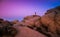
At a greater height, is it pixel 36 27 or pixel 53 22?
pixel 53 22

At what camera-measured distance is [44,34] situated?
9.18 ft

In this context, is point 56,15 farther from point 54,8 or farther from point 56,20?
point 54,8

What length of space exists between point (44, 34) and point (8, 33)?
2.61 ft

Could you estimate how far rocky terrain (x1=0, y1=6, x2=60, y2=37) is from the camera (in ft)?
8.13

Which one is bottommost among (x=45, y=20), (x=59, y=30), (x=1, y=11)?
(x=59, y=30)

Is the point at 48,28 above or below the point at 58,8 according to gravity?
below

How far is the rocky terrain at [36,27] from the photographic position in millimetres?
2477

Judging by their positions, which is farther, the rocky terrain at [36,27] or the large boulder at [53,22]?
the large boulder at [53,22]

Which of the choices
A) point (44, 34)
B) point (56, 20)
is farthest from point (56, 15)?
point (44, 34)

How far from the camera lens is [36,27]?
322cm

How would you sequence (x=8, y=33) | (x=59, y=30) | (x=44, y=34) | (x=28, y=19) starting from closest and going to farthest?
A: (x=8, y=33) → (x=44, y=34) → (x=59, y=30) → (x=28, y=19)

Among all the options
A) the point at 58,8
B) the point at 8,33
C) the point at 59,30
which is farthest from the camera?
the point at 58,8

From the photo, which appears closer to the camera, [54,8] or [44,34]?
[44,34]

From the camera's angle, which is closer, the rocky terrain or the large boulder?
the rocky terrain
